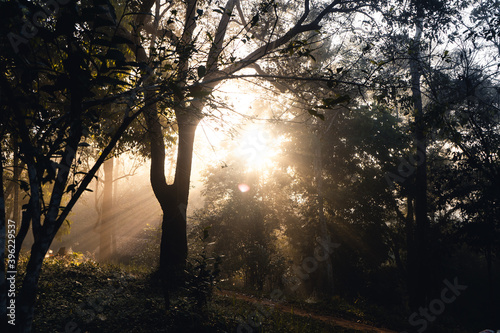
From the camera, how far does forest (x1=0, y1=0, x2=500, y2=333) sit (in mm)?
2689

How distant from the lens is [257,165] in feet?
81.1

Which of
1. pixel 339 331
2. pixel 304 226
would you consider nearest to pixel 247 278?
pixel 304 226

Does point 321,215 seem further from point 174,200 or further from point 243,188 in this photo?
point 174,200

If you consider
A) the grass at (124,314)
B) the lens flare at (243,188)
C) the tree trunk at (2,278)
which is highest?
the lens flare at (243,188)

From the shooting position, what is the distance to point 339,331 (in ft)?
25.7

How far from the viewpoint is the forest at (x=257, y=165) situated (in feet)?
8.82

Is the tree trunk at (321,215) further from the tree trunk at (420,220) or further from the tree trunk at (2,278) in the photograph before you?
the tree trunk at (2,278)

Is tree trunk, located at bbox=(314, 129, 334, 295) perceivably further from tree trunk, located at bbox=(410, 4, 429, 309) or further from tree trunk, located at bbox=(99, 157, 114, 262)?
tree trunk, located at bbox=(99, 157, 114, 262)

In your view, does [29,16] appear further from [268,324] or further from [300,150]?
[300,150]

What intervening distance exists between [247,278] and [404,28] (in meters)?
15.5

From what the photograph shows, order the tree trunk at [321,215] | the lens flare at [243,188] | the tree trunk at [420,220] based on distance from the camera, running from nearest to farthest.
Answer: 1. the tree trunk at [420,220]
2. the tree trunk at [321,215]
3. the lens flare at [243,188]

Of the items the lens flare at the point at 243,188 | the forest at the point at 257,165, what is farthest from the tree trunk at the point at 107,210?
the lens flare at the point at 243,188

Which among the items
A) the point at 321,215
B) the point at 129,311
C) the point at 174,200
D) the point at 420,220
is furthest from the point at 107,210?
the point at 420,220

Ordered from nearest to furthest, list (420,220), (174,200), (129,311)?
1. (129,311)
2. (174,200)
3. (420,220)
